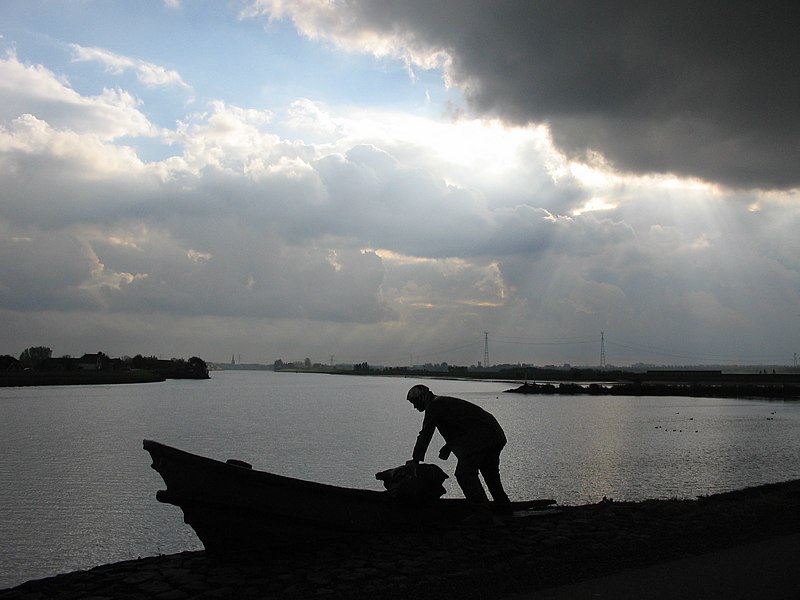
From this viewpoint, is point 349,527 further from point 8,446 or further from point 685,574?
point 8,446

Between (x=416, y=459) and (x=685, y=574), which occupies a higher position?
(x=416, y=459)

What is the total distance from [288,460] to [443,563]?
24260 mm

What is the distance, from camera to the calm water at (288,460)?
17828 millimetres

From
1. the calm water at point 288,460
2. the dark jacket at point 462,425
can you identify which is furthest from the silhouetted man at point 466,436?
the calm water at point 288,460

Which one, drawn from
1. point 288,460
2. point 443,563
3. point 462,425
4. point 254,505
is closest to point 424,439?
point 462,425

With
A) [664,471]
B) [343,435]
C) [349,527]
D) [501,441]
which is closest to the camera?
[349,527]

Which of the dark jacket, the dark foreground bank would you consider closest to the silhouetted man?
the dark jacket

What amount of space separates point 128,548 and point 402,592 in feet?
33.8

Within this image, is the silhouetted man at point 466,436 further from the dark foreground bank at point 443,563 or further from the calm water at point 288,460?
the calm water at point 288,460

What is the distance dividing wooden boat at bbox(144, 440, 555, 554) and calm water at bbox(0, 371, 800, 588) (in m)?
Result: 6.01

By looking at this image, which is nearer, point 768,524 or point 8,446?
point 768,524

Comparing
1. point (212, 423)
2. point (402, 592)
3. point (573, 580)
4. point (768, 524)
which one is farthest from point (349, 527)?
point (212, 423)

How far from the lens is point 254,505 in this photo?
1042 cm

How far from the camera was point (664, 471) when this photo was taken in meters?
28.9
